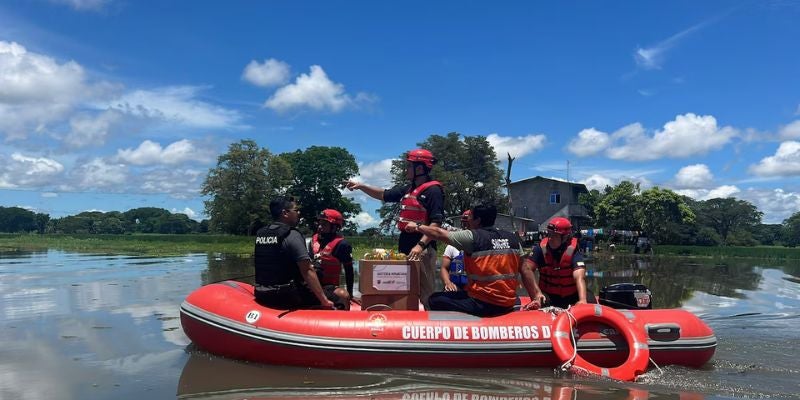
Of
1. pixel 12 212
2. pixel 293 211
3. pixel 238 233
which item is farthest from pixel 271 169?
pixel 12 212

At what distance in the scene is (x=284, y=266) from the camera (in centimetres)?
582

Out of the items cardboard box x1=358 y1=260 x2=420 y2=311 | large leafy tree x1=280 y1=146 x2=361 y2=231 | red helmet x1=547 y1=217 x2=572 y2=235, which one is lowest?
cardboard box x1=358 y1=260 x2=420 y2=311

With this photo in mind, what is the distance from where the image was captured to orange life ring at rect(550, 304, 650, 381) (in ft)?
17.2

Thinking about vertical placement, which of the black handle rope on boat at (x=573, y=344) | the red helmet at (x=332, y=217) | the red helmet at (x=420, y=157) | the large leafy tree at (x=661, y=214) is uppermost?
the large leafy tree at (x=661, y=214)

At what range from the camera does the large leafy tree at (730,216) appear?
Result: 250 ft

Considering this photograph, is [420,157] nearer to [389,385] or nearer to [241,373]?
[389,385]

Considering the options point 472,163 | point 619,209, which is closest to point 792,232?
point 619,209

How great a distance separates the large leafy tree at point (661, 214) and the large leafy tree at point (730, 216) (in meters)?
28.9

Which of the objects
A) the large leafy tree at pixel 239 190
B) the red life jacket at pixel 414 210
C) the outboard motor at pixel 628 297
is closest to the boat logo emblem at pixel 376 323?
the red life jacket at pixel 414 210

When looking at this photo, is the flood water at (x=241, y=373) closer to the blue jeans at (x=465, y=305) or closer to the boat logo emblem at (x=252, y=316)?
the boat logo emblem at (x=252, y=316)

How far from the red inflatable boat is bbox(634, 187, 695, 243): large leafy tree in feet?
144

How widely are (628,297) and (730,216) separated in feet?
269

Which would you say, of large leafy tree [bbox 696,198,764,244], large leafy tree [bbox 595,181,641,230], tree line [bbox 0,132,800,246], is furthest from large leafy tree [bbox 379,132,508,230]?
large leafy tree [bbox 696,198,764,244]

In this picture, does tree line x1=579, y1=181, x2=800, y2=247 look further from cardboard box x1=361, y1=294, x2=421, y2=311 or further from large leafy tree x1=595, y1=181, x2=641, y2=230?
cardboard box x1=361, y1=294, x2=421, y2=311
